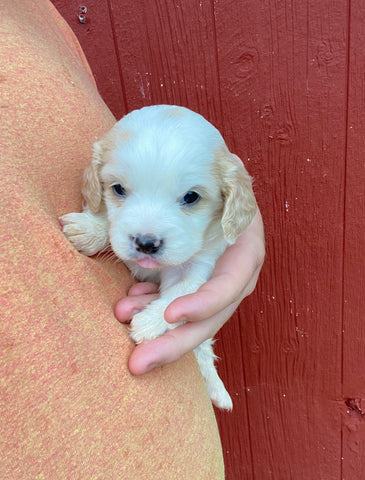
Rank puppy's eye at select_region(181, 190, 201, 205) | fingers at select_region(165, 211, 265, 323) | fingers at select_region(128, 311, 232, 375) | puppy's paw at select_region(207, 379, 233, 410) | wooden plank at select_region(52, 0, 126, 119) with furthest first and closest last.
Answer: wooden plank at select_region(52, 0, 126, 119) < puppy's paw at select_region(207, 379, 233, 410) < puppy's eye at select_region(181, 190, 201, 205) < fingers at select_region(165, 211, 265, 323) < fingers at select_region(128, 311, 232, 375)

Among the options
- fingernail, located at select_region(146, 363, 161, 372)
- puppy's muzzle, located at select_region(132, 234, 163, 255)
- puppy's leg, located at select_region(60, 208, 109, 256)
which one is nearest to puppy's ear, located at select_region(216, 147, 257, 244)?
puppy's muzzle, located at select_region(132, 234, 163, 255)

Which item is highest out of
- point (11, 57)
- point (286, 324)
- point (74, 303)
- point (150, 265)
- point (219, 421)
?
point (11, 57)

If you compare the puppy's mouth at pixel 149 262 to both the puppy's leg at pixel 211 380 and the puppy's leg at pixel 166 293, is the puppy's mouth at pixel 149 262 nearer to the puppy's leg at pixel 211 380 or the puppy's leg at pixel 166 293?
the puppy's leg at pixel 166 293

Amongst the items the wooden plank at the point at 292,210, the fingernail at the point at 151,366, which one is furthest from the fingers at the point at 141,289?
the wooden plank at the point at 292,210

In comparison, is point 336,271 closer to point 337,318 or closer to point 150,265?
point 337,318

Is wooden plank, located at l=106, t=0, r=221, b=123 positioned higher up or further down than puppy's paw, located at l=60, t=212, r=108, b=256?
higher up

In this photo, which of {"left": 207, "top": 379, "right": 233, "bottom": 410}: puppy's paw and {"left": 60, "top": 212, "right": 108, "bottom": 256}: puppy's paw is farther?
{"left": 207, "top": 379, "right": 233, "bottom": 410}: puppy's paw

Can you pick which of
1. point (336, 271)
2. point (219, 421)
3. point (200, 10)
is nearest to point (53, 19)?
point (200, 10)

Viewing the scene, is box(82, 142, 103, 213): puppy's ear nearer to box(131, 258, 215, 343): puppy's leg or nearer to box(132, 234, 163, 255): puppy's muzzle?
box(132, 234, 163, 255): puppy's muzzle
